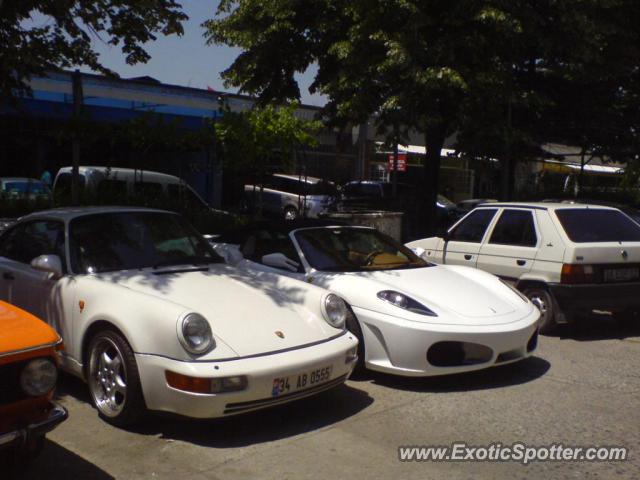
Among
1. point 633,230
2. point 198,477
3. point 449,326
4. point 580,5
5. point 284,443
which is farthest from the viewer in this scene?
point 580,5

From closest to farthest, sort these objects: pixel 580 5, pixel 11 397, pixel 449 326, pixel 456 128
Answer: pixel 11 397 → pixel 449 326 → pixel 580 5 → pixel 456 128

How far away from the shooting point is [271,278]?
6.19m

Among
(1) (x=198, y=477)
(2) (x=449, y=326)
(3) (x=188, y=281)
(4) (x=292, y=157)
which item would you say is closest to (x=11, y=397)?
(1) (x=198, y=477)

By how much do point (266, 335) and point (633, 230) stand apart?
5253 mm

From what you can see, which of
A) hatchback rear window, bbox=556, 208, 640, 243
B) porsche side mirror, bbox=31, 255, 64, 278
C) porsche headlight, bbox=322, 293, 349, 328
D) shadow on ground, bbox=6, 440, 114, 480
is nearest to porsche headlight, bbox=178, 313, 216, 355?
shadow on ground, bbox=6, 440, 114, 480

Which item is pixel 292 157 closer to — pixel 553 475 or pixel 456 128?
pixel 456 128

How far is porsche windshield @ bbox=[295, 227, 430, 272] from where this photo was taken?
700cm

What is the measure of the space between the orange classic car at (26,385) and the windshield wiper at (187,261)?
1.92 m

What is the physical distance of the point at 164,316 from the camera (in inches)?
189

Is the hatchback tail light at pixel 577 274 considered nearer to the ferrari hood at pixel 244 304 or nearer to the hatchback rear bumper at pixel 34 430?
the ferrari hood at pixel 244 304

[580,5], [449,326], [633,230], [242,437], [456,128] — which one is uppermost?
[580,5]

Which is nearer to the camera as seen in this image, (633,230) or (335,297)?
(335,297)

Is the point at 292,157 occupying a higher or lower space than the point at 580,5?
lower

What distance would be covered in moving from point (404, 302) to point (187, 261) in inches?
72.1
